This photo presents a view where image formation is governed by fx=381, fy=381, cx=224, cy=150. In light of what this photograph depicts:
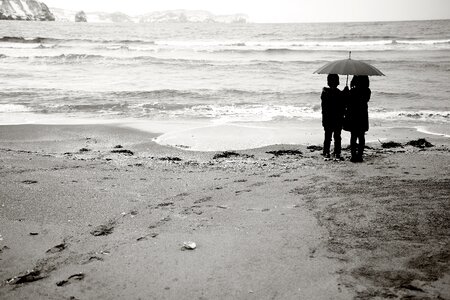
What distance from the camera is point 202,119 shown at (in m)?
12.2

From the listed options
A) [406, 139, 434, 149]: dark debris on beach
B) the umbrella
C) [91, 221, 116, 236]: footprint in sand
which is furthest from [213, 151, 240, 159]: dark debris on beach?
[406, 139, 434, 149]: dark debris on beach

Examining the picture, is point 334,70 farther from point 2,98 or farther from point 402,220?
point 2,98

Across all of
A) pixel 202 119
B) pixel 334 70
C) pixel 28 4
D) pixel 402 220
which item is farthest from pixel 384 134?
pixel 28 4

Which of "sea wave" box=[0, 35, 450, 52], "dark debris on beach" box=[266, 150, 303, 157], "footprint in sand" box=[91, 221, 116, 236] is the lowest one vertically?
"dark debris on beach" box=[266, 150, 303, 157]

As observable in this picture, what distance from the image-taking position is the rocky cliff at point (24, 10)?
116 meters

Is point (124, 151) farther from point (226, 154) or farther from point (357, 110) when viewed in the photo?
point (357, 110)

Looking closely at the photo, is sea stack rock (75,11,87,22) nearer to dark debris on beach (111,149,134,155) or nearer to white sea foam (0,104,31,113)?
white sea foam (0,104,31,113)

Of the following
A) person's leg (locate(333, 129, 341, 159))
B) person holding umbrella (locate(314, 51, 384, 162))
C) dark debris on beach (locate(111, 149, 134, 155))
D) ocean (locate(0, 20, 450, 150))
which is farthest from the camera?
ocean (locate(0, 20, 450, 150))

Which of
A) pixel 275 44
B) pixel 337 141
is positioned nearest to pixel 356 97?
pixel 337 141

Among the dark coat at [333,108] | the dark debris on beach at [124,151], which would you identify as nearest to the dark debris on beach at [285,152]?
the dark coat at [333,108]

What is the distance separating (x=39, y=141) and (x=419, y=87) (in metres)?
16.5

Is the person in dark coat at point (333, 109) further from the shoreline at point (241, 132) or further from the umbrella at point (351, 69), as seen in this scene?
the shoreline at point (241, 132)

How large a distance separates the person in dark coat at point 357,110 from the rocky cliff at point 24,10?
132 metres

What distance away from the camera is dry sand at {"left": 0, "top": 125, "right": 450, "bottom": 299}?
302 cm
